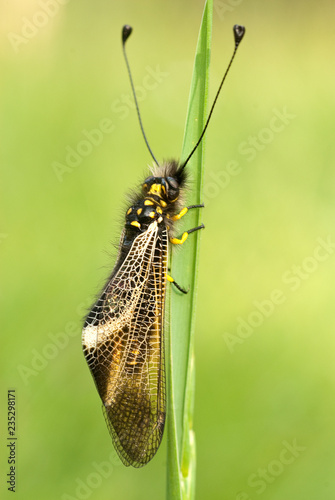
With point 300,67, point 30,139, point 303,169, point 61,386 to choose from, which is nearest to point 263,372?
point 61,386

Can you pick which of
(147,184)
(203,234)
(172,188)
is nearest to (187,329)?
(172,188)

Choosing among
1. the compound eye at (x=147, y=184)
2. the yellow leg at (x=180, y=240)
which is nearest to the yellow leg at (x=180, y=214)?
the yellow leg at (x=180, y=240)

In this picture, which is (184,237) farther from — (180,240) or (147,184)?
(147,184)

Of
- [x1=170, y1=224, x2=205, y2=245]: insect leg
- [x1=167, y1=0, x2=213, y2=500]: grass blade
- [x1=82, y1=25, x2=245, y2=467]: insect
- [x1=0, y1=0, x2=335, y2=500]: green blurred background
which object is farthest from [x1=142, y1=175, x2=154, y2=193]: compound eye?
[x1=167, y1=0, x2=213, y2=500]: grass blade

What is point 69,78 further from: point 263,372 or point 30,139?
point 263,372

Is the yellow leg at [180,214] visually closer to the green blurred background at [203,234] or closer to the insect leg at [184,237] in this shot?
the insect leg at [184,237]

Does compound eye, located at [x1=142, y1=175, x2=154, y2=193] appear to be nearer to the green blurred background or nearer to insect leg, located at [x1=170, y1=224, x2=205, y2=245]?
the green blurred background
